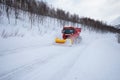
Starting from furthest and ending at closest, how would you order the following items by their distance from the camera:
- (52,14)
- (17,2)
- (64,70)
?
(52,14)
(17,2)
(64,70)

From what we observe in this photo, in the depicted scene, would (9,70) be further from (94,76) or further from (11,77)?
(94,76)

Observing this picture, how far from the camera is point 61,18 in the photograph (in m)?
30.6

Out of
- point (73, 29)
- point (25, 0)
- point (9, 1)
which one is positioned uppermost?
point (25, 0)

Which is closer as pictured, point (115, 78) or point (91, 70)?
point (115, 78)

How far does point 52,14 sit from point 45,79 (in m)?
27.8

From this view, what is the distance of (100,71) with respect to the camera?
3742 mm

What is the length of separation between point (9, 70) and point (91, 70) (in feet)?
9.86

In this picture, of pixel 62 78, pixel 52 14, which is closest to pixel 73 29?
pixel 62 78

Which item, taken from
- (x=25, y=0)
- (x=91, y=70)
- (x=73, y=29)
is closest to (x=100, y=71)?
(x=91, y=70)

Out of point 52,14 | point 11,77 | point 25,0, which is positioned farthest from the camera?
point 52,14

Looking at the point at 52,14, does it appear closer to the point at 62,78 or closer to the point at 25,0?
the point at 25,0

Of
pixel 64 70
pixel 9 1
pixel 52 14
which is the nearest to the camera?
pixel 64 70

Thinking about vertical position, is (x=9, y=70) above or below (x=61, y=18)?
below

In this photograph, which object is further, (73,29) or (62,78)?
(73,29)
